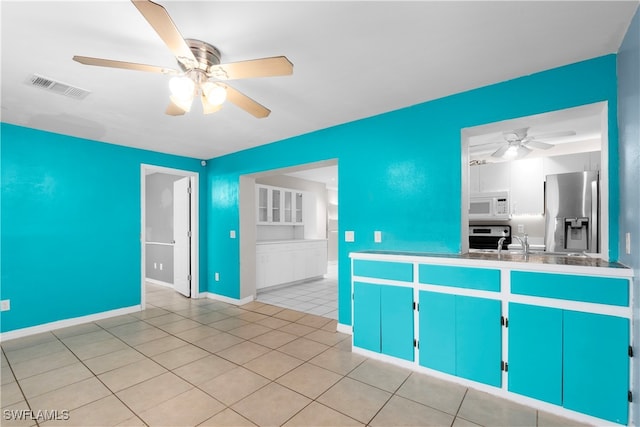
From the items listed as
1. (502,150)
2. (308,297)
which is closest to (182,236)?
(308,297)

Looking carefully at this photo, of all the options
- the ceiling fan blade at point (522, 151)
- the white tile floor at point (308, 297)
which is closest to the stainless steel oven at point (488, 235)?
the ceiling fan blade at point (522, 151)

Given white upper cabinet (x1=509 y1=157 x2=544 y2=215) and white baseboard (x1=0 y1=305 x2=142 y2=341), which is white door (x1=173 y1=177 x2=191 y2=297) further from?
white upper cabinet (x1=509 y1=157 x2=544 y2=215)

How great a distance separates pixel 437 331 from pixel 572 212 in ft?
10.5

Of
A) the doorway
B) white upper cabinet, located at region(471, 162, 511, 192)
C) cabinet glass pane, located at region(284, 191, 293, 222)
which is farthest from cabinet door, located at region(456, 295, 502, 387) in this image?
cabinet glass pane, located at region(284, 191, 293, 222)

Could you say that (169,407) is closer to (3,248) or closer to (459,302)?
(459,302)

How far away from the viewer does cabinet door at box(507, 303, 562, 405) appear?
2.05 meters

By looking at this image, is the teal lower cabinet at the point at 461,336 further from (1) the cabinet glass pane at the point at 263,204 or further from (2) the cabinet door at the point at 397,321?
(1) the cabinet glass pane at the point at 263,204

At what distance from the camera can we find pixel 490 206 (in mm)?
4953

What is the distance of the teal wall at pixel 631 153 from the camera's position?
67.1 inches

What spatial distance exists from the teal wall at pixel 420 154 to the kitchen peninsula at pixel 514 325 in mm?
419

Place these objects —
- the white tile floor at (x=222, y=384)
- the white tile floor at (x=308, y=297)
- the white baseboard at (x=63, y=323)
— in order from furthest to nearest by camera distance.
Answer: the white tile floor at (x=308, y=297) → the white baseboard at (x=63, y=323) → the white tile floor at (x=222, y=384)

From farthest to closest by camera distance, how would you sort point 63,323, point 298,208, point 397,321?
point 298,208, point 63,323, point 397,321

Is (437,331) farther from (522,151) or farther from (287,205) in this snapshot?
(287,205)

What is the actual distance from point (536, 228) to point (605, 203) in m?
3.04
